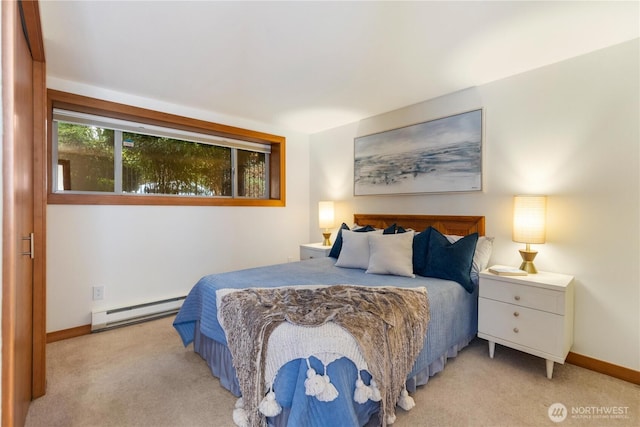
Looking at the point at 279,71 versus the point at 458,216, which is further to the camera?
the point at 458,216

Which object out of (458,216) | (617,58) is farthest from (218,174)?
(617,58)

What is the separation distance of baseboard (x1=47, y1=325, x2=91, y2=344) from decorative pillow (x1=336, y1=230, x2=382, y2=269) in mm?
2443

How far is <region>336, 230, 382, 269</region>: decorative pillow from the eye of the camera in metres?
2.81

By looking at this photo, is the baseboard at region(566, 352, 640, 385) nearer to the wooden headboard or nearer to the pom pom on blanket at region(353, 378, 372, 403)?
the wooden headboard

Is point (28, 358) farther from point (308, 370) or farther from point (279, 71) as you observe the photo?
point (279, 71)

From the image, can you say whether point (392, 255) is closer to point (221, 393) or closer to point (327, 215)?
point (327, 215)

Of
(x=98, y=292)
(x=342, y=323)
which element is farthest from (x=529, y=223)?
(x=98, y=292)

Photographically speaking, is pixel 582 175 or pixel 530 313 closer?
pixel 530 313

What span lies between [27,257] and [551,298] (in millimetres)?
3207

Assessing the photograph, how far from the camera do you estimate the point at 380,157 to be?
11.8ft

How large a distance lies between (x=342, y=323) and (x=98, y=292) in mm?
2656

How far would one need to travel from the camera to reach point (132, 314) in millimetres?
2988

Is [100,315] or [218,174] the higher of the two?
[218,174]

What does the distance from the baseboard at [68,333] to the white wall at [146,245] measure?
41 millimetres
